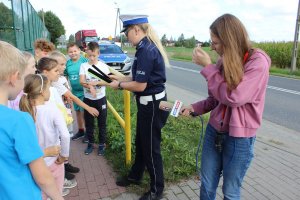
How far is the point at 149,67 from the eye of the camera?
2717 mm

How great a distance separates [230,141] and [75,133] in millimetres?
3900

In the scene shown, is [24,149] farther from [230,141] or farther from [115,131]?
[115,131]

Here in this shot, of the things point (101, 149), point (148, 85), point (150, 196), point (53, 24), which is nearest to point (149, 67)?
point (148, 85)

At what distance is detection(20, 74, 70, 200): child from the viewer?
7.57 ft

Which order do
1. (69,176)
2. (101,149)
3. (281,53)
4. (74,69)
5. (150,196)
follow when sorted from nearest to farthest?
(150,196), (69,176), (101,149), (74,69), (281,53)

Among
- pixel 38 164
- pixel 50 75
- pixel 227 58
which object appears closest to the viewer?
pixel 38 164

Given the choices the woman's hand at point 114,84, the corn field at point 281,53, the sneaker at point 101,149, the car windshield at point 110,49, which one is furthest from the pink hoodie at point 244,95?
the corn field at point 281,53

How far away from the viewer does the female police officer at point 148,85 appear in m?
2.73

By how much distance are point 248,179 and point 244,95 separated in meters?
2.18

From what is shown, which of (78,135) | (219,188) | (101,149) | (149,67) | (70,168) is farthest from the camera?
(78,135)

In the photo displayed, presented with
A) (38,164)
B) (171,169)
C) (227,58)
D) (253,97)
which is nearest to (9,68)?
(38,164)

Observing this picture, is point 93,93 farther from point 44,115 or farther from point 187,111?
point 187,111

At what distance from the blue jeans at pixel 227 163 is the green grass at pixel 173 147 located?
1196 millimetres

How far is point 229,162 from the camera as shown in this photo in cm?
215
